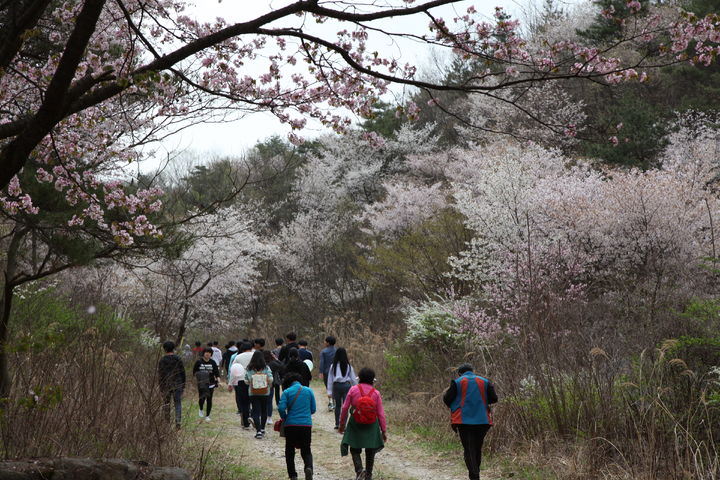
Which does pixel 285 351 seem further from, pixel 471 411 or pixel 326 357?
pixel 471 411

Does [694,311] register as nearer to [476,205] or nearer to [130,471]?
[130,471]

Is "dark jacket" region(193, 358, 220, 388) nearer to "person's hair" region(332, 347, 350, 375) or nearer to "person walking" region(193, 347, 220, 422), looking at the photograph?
"person walking" region(193, 347, 220, 422)

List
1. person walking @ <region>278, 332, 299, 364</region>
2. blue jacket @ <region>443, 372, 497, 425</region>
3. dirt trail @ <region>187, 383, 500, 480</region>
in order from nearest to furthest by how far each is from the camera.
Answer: blue jacket @ <region>443, 372, 497, 425</region>
dirt trail @ <region>187, 383, 500, 480</region>
person walking @ <region>278, 332, 299, 364</region>

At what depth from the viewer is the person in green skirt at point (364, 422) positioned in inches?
287

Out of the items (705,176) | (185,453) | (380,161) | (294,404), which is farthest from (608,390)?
(380,161)

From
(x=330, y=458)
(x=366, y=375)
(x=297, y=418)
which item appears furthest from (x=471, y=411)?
(x=330, y=458)

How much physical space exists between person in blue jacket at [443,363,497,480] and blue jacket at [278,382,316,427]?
168cm

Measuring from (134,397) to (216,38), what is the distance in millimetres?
4075

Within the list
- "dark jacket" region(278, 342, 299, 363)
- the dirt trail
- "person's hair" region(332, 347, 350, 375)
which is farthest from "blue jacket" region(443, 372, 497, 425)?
"dark jacket" region(278, 342, 299, 363)

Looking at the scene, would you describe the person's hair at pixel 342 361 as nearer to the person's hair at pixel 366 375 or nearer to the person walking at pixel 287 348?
the person walking at pixel 287 348

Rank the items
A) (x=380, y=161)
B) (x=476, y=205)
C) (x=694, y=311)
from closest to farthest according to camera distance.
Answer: (x=694, y=311), (x=476, y=205), (x=380, y=161)

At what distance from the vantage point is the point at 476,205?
58.6 feet

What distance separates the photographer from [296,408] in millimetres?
7375

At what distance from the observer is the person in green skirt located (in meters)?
7.29
